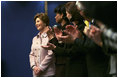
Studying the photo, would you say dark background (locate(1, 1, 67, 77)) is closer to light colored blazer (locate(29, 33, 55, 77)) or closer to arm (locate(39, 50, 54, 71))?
light colored blazer (locate(29, 33, 55, 77))

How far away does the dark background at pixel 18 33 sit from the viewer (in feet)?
10.7

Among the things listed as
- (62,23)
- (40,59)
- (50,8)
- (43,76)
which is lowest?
(43,76)

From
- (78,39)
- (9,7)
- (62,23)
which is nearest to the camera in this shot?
(78,39)

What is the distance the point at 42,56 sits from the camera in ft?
6.75

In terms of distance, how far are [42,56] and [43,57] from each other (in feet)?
0.05

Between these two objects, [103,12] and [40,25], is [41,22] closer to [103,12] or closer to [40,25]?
[40,25]

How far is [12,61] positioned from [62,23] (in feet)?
5.32

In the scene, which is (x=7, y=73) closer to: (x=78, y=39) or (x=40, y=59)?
(x=40, y=59)

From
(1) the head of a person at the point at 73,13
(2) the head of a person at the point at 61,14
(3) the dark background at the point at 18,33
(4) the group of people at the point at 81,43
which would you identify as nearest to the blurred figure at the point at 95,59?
(4) the group of people at the point at 81,43

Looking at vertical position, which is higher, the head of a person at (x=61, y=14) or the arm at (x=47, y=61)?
the head of a person at (x=61, y=14)

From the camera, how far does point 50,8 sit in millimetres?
3264

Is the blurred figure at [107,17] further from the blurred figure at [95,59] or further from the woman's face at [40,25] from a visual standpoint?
the woman's face at [40,25]

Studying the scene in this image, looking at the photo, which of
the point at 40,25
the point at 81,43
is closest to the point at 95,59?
the point at 81,43

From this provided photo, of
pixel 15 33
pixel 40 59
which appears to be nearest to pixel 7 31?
pixel 15 33
